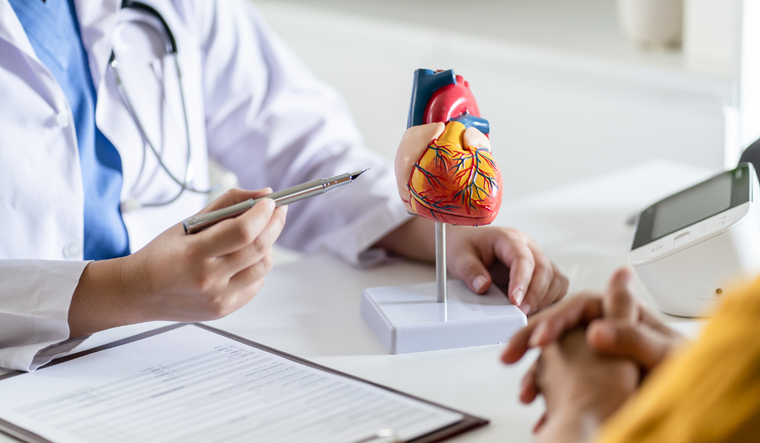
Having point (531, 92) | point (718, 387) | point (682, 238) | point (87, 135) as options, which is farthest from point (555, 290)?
point (531, 92)

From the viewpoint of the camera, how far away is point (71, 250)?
2.85 feet

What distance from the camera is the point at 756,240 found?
702mm

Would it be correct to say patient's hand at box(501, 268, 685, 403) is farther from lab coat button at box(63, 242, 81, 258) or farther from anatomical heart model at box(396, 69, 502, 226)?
lab coat button at box(63, 242, 81, 258)

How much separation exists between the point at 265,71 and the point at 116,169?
0.34 m

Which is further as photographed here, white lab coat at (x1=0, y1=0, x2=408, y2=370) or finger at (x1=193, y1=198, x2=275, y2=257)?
white lab coat at (x1=0, y1=0, x2=408, y2=370)

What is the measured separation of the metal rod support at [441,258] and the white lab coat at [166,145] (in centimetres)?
21

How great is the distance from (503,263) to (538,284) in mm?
70

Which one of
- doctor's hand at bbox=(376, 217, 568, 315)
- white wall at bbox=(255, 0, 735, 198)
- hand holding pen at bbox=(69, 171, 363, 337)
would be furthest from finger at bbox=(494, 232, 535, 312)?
white wall at bbox=(255, 0, 735, 198)

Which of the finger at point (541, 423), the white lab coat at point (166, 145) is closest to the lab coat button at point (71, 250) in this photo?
the white lab coat at point (166, 145)

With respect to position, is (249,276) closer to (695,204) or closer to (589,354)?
(589,354)

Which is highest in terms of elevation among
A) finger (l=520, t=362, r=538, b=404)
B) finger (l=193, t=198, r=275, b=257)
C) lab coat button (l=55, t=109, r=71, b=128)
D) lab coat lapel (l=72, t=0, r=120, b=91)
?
lab coat lapel (l=72, t=0, r=120, b=91)

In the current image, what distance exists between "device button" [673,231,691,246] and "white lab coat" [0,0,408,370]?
343 millimetres

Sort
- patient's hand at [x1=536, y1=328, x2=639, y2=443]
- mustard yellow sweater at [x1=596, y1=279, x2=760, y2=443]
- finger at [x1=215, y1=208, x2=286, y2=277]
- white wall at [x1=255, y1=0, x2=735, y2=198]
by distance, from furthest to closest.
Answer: white wall at [x1=255, y1=0, x2=735, y2=198] < finger at [x1=215, y1=208, x2=286, y2=277] < patient's hand at [x1=536, y1=328, x2=639, y2=443] < mustard yellow sweater at [x1=596, y1=279, x2=760, y2=443]

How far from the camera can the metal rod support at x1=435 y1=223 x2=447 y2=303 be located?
0.72 metres
